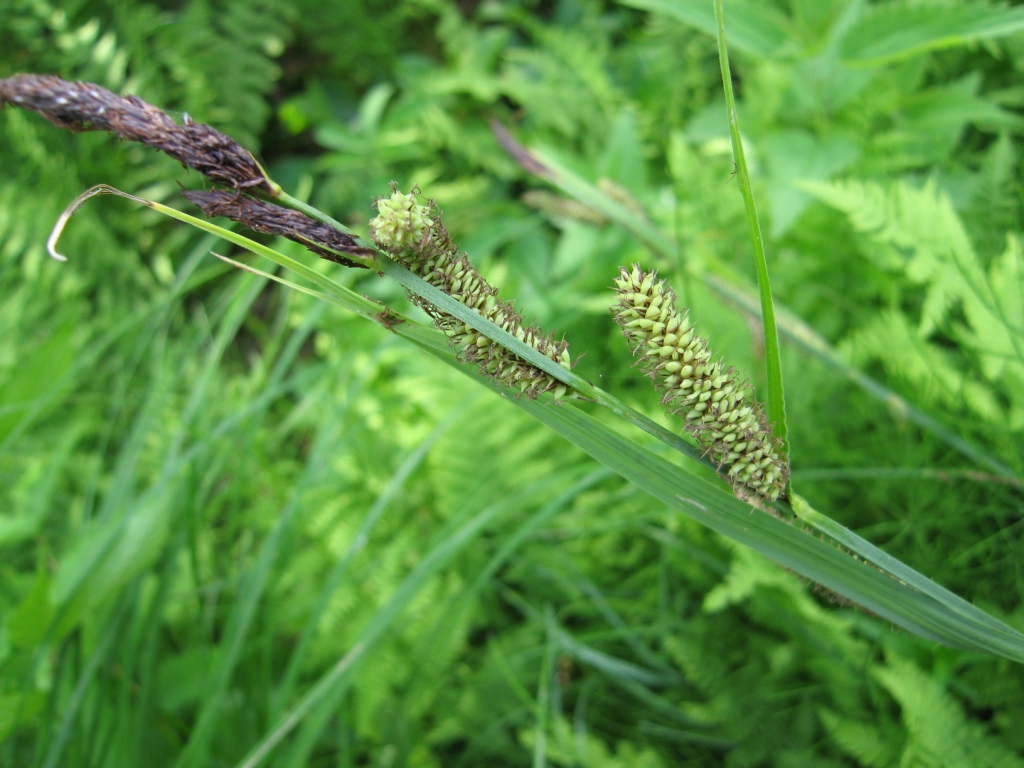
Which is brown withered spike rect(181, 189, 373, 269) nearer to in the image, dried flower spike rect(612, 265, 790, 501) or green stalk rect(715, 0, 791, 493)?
dried flower spike rect(612, 265, 790, 501)

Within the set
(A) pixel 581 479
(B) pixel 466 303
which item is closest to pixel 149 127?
(B) pixel 466 303

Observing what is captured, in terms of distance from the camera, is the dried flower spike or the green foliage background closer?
the dried flower spike

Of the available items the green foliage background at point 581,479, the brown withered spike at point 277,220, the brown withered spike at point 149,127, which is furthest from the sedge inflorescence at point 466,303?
the green foliage background at point 581,479

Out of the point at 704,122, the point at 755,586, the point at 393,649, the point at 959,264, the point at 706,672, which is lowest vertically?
the point at 393,649

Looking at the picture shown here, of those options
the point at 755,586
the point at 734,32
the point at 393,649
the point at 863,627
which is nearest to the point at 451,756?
the point at 393,649

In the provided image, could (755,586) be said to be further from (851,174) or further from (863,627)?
(851,174)

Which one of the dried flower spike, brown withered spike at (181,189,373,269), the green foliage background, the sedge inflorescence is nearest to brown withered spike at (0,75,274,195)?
brown withered spike at (181,189,373,269)
